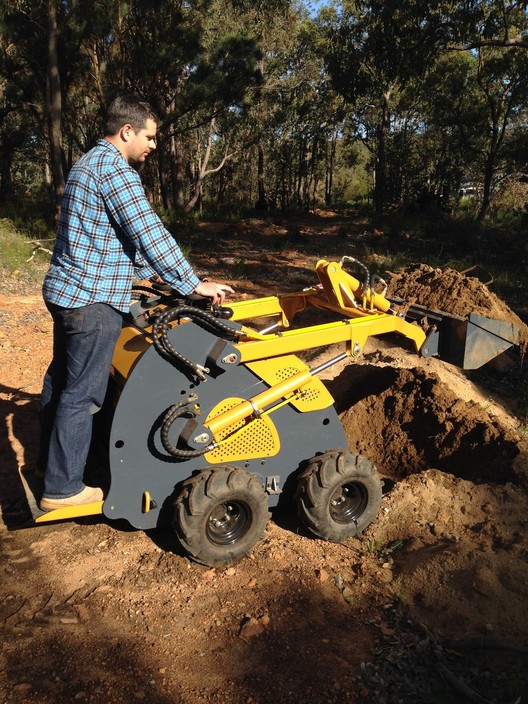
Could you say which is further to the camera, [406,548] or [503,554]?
[406,548]

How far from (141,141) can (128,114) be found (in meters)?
0.15

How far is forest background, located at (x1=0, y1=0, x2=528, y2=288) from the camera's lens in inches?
582

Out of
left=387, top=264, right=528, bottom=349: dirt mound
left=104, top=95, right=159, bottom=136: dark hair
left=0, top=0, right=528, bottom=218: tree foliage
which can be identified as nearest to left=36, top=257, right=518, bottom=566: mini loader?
left=104, top=95, right=159, bottom=136: dark hair

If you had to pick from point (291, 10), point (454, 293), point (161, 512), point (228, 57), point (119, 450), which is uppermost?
point (291, 10)

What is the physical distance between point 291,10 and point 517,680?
27546mm

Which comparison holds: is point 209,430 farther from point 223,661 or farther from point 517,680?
point 517,680

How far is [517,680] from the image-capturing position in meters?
2.75

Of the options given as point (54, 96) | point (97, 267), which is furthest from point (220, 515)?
point (54, 96)

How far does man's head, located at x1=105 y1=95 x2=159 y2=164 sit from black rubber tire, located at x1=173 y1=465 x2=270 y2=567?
181 cm

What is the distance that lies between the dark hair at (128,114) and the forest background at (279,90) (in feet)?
30.2

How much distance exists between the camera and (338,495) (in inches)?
149

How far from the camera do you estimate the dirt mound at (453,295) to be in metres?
6.12

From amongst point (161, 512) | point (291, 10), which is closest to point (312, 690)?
point (161, 512)

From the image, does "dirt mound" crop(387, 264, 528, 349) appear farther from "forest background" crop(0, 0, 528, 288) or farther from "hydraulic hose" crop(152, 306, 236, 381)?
"forest background" crop(0, 0, 528, 288)
